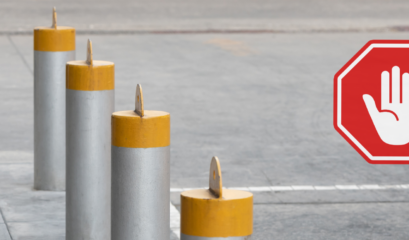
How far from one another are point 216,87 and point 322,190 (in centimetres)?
399

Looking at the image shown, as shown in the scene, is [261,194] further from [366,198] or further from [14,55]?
[14,55]

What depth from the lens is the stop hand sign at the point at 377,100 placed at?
3.06m

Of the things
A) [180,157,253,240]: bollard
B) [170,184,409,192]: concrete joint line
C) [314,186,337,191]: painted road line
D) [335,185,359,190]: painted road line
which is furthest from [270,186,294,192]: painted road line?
[180,157,253,240]: bollard

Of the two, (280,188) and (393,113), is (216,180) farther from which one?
(280,188)

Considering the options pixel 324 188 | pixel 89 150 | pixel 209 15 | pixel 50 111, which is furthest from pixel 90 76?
pixel 209 15

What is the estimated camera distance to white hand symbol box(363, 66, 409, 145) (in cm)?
310

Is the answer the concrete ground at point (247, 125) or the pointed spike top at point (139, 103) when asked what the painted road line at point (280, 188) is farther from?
the pointed spike top at point (139, 103)

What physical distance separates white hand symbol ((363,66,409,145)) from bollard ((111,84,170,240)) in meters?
0.92

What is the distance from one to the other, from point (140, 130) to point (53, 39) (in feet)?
7.38

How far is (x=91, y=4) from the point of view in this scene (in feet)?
57.8

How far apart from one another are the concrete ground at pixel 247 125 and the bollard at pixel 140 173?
1461 millimetres

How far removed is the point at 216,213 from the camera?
2.55 metres

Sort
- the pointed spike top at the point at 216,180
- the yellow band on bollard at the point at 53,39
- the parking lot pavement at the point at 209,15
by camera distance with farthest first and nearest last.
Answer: the parking lot pavement at the point at 209,15 → the yellow band on bollard at the point at 53,39 → the pointed spike top at the point at 216,180

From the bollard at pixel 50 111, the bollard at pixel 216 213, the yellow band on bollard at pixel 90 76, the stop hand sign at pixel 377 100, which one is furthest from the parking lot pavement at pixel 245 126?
the bollard at pixel 216 213
